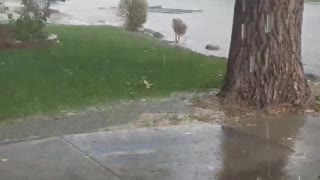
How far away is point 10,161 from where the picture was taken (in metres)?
6.11

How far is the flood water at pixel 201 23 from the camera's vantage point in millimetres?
18406

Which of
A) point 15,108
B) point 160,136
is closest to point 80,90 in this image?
point 15,108

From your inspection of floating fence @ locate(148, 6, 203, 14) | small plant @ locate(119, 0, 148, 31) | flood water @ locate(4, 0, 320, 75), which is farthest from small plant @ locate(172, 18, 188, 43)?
floating fence @ locate(148, 6, 203, 14)

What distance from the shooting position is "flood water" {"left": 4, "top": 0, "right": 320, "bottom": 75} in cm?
1841

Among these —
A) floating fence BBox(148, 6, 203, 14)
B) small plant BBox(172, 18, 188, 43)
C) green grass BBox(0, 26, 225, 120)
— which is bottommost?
green grass BBox(0, 26, 225, 120)

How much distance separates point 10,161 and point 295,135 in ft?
10.0

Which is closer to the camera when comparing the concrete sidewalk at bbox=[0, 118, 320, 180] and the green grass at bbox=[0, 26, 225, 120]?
the concrete sidewalk at bbox=[0, 118, 320, 180]

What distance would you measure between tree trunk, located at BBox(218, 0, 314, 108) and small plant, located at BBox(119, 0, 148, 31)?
1203 cm

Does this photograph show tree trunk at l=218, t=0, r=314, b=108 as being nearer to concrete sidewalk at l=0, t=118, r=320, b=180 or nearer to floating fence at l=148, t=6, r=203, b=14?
concrete sidewalk at l=0, t=118, r=320, b=180

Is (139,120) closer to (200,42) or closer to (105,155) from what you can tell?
(105,155)

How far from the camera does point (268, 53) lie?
27.5ft

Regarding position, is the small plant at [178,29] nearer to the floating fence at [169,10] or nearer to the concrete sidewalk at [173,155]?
the floating fence at [169,10]

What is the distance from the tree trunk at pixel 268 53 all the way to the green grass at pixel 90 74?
1.47 m

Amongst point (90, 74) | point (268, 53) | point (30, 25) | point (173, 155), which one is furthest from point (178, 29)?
point (173, 155)
